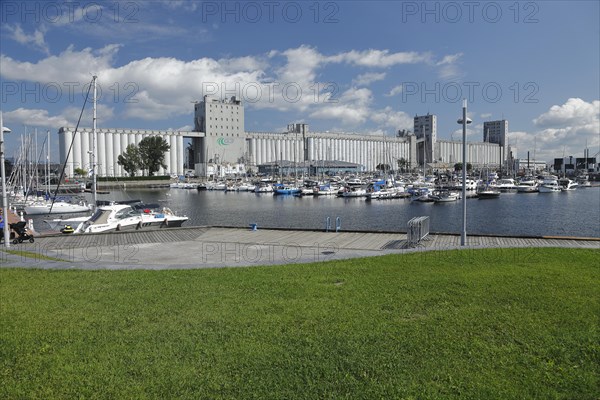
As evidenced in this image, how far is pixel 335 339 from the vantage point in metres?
7.46

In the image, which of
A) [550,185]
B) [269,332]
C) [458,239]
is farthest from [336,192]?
[269,332]

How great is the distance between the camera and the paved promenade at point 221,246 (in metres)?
15.4

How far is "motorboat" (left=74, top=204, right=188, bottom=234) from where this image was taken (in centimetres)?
2711

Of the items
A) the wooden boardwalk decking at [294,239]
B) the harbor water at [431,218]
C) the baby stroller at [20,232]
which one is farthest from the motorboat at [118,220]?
the harbor water at [431,218]

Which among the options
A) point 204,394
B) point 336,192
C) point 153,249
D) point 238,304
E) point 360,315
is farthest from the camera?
point 336,192

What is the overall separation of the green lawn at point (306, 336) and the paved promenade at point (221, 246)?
127 inches

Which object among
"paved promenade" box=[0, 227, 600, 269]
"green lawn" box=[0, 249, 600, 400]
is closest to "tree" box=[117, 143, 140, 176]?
"paved promenade" box=[0, 227, 600, 269]

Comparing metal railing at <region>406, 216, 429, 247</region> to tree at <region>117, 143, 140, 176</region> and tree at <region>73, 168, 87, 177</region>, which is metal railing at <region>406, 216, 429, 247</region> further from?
tree at <region>73, 168, 87, 177</region>

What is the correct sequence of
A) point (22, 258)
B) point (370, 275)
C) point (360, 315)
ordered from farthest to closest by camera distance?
point (22, 258) < point (370, 275) < point (360, 315)

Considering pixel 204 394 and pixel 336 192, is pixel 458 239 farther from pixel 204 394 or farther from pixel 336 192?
pixel 336 192

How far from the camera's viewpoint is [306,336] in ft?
24.9

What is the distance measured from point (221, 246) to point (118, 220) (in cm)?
1208

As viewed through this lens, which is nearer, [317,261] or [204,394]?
[204,394]

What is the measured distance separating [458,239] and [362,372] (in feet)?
49.4
